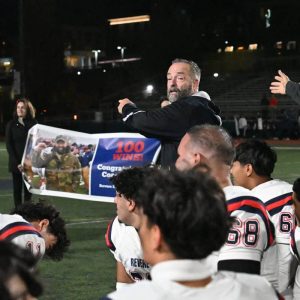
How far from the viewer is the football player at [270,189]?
161 inches

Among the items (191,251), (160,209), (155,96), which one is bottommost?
(155,96)

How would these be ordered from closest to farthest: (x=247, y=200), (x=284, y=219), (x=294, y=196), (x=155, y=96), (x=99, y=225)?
(x=247, y=200) < (x=294, y=196) < (x=284, y=219) < (x=99, y=225) < (x=155, y=96)

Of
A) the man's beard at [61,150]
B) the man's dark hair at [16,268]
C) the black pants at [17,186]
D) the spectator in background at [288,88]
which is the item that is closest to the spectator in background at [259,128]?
the man's beard at [61,150]

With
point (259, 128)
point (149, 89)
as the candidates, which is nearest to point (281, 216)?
point (259, 128)

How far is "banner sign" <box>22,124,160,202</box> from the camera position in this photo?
1005 cm

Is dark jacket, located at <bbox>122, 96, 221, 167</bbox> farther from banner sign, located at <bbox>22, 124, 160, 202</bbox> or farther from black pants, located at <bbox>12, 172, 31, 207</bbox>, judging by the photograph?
black pants, located at <bbox>12, 172, 31, 207</bbox>

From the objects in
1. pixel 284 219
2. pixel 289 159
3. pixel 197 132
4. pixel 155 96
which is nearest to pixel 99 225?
pixel 284 219

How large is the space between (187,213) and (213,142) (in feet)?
3.86

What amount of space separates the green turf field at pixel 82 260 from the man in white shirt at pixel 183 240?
1.61m

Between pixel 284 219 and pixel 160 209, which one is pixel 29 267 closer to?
pixel 160 209

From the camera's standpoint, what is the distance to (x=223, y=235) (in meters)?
2.11

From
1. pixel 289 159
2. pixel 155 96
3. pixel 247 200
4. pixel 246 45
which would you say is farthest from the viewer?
pixel 246 45

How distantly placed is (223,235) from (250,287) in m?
0.19

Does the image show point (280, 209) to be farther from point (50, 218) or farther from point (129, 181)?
point (50, 218)
